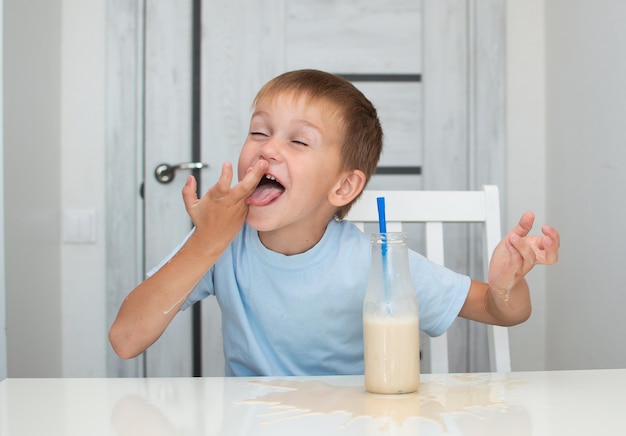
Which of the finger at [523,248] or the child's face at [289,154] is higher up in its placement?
the child's face at [289,154]

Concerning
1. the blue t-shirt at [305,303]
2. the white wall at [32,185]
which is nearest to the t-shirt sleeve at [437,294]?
the blue t-shirt at [305,303]

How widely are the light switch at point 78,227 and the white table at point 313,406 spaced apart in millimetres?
1382

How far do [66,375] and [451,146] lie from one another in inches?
55.4

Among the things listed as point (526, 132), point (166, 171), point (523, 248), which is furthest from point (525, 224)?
point (166, 171)

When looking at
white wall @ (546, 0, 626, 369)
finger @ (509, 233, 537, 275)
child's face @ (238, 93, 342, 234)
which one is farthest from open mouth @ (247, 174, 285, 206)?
white wall @ (546, 0, 626, 369)

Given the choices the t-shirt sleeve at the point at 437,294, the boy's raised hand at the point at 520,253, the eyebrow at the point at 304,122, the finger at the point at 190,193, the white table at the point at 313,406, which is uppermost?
the eyebrow at the point at 304,122

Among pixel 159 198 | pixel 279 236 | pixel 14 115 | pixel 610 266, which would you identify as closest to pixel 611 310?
pixel 610 266

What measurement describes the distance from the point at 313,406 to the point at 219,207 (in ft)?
1.02

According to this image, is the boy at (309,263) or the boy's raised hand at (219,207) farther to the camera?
the boy at (309,263)

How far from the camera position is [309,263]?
1.20m

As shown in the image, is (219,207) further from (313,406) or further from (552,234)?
(552,234)

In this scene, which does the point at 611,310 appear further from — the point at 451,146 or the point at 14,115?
the point at 14,115

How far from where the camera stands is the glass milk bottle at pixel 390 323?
0.81 m

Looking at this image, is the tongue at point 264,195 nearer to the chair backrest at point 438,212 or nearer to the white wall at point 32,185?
the chair backrest at point 438,212
